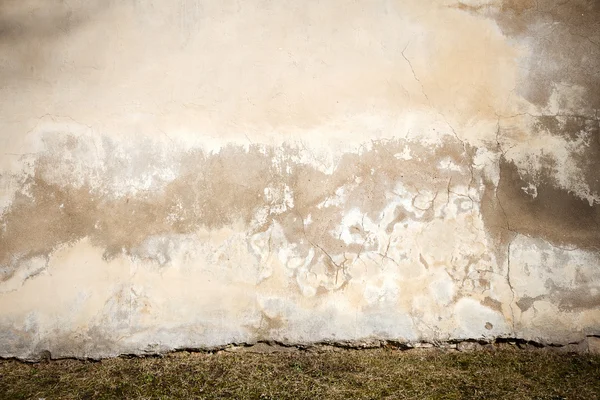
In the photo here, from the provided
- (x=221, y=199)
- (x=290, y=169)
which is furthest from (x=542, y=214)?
(x=221, y=199)

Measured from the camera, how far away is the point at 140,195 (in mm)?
2676

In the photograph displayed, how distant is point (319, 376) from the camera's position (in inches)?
96.0

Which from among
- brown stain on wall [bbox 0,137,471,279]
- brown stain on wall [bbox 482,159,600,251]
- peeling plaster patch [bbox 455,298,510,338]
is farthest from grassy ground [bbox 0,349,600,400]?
brown stain on wall [bbox 482,159,600,251]

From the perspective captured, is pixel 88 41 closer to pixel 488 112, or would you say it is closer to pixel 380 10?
pixel 380 10

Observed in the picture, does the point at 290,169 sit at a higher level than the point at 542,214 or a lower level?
higher

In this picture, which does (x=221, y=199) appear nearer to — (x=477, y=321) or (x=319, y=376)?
(x=319, y=376)

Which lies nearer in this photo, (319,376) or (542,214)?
(319,376)

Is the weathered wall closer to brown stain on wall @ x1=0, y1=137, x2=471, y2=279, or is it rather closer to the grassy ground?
brown stain on wall @ x1=0, y1=137, x2=471, y2=279

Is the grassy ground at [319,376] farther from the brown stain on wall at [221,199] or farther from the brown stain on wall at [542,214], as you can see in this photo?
the brown stain on wall at [542,214]

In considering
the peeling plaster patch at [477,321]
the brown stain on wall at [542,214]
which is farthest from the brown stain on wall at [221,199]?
the peeling plaster patch at [477,321]

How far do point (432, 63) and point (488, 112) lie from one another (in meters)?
0.46

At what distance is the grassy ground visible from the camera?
2330 millimetres

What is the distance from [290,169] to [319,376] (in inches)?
48.6

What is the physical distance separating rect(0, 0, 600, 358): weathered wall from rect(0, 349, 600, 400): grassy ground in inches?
4.7
